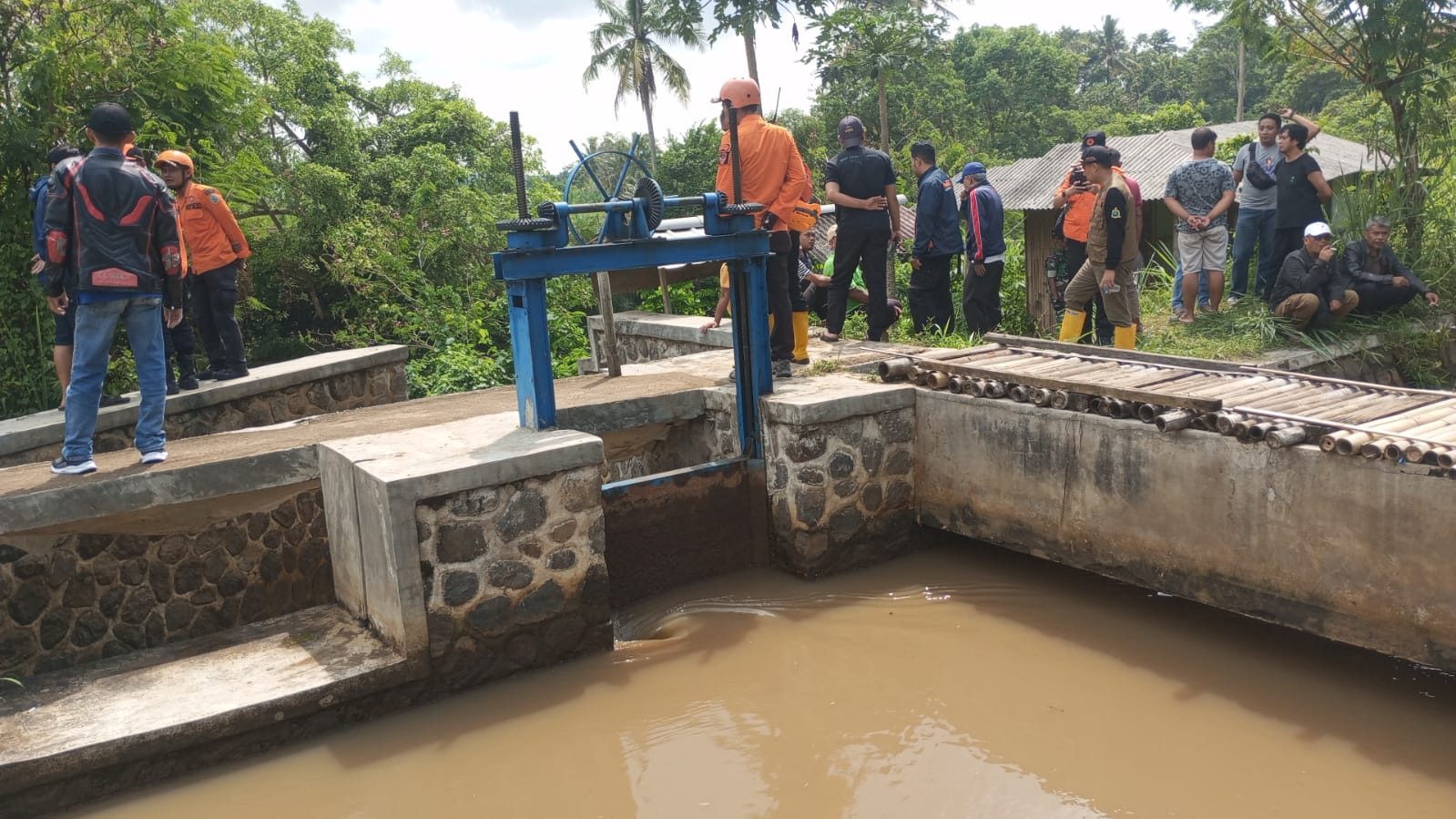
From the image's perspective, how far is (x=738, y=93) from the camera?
6156 mm

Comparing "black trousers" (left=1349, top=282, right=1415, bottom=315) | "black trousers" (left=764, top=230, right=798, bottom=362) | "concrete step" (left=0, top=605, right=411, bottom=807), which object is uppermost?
"black trousers" (left=764, top=230, right=798, bottom=362)

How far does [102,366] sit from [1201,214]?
7203mm

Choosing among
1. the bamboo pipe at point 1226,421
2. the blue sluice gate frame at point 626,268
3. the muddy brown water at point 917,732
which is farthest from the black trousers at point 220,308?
the bamboo pipe at point 1226,421

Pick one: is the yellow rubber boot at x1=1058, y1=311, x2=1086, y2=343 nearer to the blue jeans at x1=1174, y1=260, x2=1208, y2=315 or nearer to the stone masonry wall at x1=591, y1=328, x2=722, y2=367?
the blue jeans at x1=1174, y1=260, x2=1208, y2=315

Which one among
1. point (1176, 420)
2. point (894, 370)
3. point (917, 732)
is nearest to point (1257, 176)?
point (894, 370)

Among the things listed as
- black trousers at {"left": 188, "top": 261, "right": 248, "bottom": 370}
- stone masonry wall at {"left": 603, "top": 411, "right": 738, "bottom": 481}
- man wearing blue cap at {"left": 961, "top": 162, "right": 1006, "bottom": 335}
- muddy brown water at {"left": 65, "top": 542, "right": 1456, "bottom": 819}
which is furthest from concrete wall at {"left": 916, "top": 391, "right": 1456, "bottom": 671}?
black trousers at {"left": 188, "top": 261, "right": 248, "bottom": 370}

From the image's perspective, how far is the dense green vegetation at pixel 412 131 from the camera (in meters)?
8.05

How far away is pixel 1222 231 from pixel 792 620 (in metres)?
5.00

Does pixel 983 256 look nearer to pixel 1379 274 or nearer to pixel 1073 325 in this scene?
pixel 1073 325

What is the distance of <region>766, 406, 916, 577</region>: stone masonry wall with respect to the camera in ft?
18.6

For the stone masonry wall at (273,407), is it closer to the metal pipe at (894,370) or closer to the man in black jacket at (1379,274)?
the metal pipe at (894,370)

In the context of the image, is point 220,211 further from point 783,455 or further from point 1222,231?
point 1222,231

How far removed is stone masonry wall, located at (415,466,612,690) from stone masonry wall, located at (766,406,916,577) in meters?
1.20

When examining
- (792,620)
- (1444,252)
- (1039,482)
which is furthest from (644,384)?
(1444,252)
